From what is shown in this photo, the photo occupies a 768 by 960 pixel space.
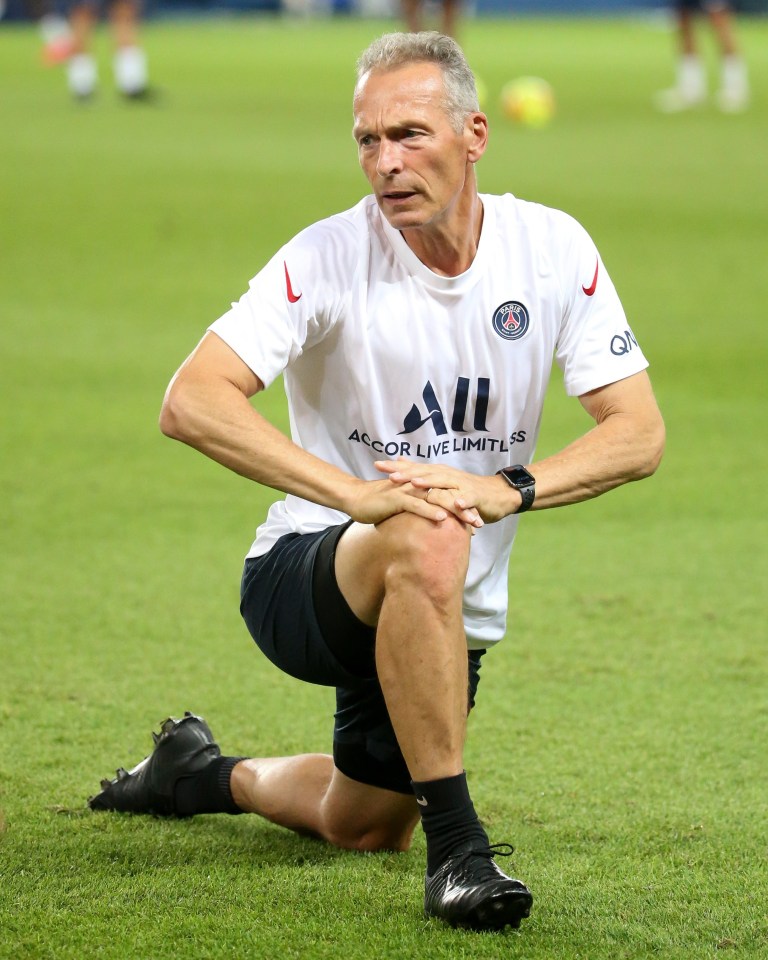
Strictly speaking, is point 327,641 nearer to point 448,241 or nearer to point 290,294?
point 290,294

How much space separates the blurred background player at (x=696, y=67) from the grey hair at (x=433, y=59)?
14.0 meters

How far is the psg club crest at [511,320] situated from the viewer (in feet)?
10.6

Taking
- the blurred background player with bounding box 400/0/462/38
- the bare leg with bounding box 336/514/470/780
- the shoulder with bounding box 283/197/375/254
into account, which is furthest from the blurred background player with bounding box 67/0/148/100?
the bare leg with bounding box 336/514/470/780

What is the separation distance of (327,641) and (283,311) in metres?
0.65

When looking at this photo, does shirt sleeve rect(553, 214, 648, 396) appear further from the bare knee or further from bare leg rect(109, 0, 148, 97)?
bare leg rect(109, 0, 148, 97)

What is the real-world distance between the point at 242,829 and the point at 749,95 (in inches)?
640

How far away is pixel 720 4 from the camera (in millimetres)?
17109

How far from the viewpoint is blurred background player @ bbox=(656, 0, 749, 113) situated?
1689 centimetres

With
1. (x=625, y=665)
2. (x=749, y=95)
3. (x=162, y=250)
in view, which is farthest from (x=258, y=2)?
(x=625, y=665)

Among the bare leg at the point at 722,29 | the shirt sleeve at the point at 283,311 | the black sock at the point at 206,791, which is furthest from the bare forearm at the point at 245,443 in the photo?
the bare leg at the point at 722,29

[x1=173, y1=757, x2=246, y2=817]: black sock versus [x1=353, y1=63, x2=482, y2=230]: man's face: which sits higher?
[x1=353, y1=63, x2=482, y2=230]: man's face

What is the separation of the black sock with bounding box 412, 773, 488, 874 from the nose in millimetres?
1185

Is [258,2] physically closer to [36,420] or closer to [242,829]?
[36,420]

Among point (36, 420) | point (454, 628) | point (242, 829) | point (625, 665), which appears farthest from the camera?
point (36, 420)
